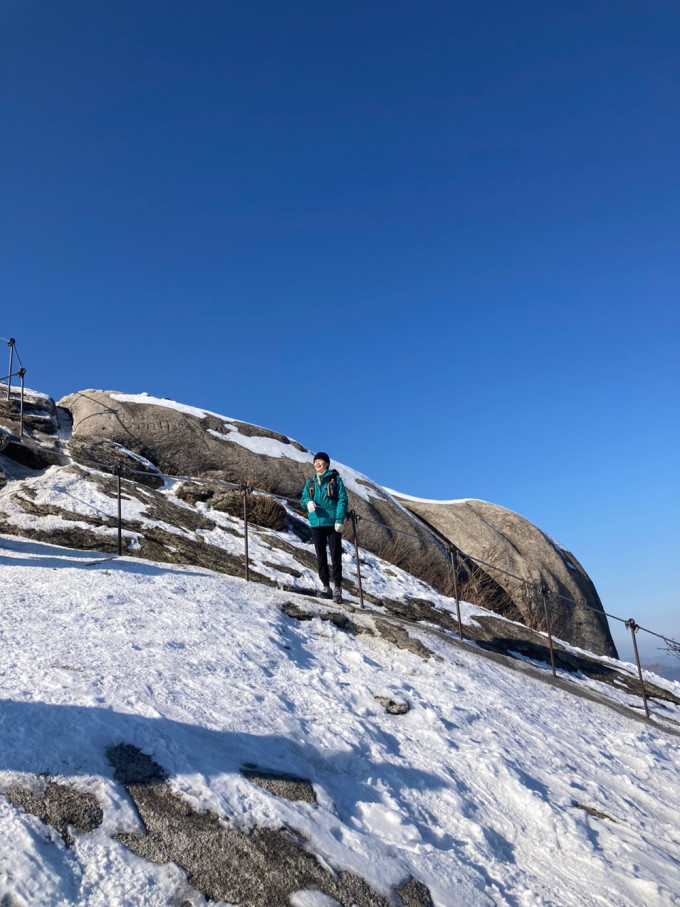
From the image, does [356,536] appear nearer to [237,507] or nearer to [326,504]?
[326,504]

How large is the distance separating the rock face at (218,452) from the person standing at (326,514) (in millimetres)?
5152

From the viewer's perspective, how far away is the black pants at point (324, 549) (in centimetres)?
848

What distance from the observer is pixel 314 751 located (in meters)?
4.40

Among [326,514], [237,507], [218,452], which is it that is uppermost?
[218,452]

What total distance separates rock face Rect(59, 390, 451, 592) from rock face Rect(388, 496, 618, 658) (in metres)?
1.70

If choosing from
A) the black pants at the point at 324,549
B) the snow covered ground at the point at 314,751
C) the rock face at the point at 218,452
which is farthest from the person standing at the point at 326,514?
the rock face at the point at 218,452

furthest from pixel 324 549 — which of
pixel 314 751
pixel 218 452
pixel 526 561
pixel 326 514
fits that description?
pixel 526 561

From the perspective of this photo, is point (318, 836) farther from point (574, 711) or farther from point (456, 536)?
point (456, 536)

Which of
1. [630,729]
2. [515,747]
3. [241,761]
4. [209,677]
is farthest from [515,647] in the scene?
[241,761]

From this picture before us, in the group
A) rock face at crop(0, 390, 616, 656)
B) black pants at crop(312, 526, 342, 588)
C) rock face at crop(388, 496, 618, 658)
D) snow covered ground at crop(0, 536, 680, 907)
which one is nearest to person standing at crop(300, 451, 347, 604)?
black pants at crop(312, 526, 342, 588)

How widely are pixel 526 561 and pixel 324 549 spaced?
9.75 m

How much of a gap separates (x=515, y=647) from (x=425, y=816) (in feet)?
22.3

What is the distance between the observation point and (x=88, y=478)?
11281 mm

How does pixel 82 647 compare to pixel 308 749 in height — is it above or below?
above
